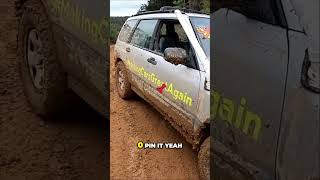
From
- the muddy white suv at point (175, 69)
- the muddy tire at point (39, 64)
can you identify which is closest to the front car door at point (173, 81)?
the muddy white suv at point (175, 69)

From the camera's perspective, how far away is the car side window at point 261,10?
145 cm

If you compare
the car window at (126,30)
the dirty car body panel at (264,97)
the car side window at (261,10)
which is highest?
the car side window at (261,10)

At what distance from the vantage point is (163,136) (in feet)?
5.76

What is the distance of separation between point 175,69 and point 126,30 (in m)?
0.41

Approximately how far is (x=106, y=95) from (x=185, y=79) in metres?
0.38

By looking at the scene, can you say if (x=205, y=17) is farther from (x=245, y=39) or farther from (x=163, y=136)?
(x=163, y=136)

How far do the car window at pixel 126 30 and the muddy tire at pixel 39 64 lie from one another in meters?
0.59

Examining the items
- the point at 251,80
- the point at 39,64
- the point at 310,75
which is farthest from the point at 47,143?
the point at 310,75

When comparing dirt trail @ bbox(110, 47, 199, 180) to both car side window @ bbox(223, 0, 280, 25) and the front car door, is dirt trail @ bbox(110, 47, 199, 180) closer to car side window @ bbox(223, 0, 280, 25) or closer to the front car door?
the front car door

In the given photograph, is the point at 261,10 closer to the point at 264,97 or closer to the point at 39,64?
the point at 264,97

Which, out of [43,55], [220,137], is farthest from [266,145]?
[43,55]

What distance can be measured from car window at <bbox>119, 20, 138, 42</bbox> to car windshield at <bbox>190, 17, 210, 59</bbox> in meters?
0.27

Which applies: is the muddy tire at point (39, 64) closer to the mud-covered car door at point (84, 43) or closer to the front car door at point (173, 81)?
the mud-covered car door at point (84, 43)

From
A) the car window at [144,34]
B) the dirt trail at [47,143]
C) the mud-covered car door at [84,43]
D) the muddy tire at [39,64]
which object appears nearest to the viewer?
the mud-covered car door at [84,43]
